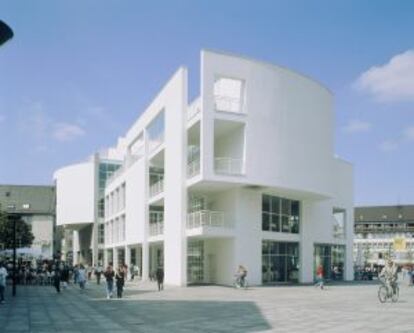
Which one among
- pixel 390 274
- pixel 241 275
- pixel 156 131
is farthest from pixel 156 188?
pixel 390 274

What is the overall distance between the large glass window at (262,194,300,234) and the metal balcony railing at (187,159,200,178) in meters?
5.35

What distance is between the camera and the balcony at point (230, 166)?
36906mm

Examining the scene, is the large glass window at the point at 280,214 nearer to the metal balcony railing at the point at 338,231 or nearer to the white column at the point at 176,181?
the white column at the point at 176,181

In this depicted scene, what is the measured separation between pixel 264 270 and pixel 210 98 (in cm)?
1211

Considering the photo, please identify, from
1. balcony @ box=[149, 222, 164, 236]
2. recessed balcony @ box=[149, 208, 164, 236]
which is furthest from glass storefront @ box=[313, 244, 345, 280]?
recessed balcony @ box=[149, 208, 164, 236]

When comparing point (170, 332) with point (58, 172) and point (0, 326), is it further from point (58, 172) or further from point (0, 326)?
point (58, 172)

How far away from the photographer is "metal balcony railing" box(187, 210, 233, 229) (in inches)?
1462

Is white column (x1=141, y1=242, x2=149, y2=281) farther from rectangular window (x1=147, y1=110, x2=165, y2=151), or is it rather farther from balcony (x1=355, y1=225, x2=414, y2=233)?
balcony (x1=355, y1=225, x2=414, y2=233)

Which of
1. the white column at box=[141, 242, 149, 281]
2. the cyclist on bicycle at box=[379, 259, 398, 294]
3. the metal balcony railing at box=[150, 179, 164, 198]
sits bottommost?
the white column at box=[141, 242, 149, 281]

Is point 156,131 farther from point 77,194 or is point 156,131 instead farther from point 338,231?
point 77,194

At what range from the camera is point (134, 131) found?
58.6m

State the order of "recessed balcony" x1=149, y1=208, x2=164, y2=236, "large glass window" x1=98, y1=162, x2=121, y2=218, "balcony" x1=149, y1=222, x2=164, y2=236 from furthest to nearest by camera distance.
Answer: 1. "large glass window" x1=98, y1=162, x2=121, y2=218
2. "recessed balcony" x1=149, y1=208, x2=164, y2=236
3. "balcony" x1=149, y1=222, x2=164, y2=236

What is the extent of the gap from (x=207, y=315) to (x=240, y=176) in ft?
56.2

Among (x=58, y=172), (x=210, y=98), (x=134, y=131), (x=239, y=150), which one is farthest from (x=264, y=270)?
(x=58, y=172)
